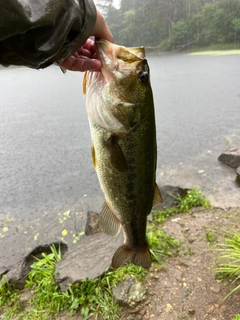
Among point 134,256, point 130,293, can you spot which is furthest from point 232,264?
point 134,256

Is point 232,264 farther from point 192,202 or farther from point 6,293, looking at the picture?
point 6,293

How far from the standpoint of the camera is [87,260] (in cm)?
353

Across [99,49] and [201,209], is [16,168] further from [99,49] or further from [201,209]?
[99,49]

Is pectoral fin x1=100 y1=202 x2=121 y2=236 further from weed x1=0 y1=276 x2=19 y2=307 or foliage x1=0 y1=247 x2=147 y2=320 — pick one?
weed x1=0 y1=276 x2=19 y2=307

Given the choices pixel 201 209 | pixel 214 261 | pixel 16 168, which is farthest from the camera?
pixel 16 168

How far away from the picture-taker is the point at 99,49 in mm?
1690

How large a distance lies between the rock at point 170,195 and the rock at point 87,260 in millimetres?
1320

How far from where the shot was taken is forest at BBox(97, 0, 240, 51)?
26.7 meters

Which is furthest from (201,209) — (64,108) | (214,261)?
(64,108)

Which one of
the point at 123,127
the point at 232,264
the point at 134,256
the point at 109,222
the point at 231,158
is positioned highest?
the point at 123,127

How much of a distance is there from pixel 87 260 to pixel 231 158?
4.05 meters

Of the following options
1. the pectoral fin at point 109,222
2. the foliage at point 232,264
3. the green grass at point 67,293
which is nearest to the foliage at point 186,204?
the green grass at point 67,293

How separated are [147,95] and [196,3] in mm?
36742

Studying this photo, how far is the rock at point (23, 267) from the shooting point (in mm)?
3633
